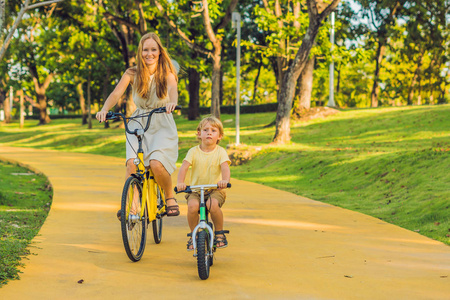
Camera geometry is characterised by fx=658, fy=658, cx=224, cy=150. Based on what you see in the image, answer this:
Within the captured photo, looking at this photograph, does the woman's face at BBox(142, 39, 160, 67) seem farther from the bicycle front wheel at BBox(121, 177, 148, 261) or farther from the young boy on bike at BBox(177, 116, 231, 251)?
the bicycle front wheel at BBox(121, 177, 148, 261)

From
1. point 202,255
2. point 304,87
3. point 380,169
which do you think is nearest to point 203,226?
point 202,255

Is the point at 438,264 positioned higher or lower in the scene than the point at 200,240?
lower

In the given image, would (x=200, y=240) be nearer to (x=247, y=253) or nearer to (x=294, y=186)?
(x=247, y=253)

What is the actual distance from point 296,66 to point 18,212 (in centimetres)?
1337

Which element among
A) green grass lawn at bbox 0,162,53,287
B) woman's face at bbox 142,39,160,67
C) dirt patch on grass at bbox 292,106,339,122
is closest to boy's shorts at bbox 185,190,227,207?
woman's face at bbox 142,39,160,67

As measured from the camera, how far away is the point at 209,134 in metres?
6.28

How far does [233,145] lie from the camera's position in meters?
21.8

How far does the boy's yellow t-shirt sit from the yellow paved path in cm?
83

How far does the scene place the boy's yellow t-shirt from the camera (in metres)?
6.30

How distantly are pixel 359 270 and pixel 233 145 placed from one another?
15578 millimetres

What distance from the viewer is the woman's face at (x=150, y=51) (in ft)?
22.3

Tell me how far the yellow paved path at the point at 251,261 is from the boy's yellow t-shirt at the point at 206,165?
2.73 ft

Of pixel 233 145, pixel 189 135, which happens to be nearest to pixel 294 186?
pixel 233 145

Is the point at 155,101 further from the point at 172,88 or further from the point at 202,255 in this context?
the point at 202,255
